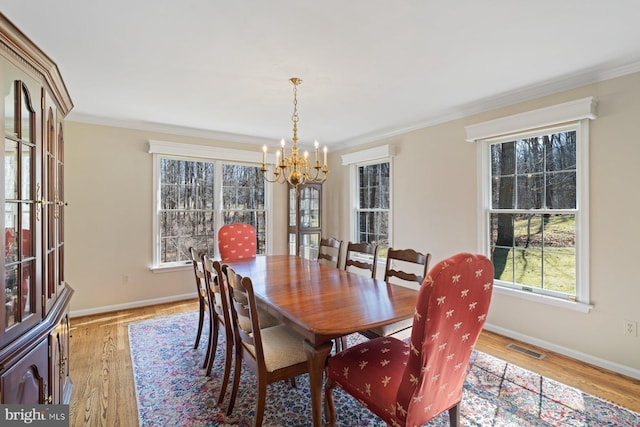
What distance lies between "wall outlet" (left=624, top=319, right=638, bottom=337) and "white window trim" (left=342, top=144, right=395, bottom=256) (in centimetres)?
251

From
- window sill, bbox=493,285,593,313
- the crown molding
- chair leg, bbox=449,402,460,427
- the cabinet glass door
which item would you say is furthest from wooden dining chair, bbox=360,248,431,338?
the crown molding

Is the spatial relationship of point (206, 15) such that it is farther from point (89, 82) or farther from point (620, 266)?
point (620, 266)

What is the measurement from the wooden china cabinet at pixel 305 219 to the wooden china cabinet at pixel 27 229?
349 centimetres

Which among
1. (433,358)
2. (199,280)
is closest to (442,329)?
(433,358)

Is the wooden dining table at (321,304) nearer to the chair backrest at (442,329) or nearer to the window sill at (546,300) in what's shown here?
the chair backrest at (442,329)

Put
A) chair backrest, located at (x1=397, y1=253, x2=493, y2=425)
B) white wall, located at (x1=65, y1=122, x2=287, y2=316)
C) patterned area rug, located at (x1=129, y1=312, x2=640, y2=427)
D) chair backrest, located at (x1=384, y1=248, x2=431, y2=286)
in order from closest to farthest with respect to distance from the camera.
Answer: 1. chair backrest, located at (x1=397, y1=253, x2=493, y2=425)
2. patterned area rug, located at (x1=129, y1=312, x2=640, y2=427)
3. chair backrest, located at (x1=384, y1=248, x2=431, y2=286)
4. white wall, located at (x1=65, y1=122, x2=287, y2=316)

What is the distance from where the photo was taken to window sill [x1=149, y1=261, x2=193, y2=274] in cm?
427

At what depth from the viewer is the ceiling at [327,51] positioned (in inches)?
70.3

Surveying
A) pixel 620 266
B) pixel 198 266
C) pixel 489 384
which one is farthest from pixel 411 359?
pixel 620 266

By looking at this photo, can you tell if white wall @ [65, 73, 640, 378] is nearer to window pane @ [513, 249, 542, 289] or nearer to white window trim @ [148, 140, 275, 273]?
white window trim @ [148, 140, 275, 273]

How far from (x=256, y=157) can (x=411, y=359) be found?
4.20m

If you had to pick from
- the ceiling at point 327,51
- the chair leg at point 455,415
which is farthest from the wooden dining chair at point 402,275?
the ceiling at point 327,51

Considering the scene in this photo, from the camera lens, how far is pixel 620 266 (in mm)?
2525

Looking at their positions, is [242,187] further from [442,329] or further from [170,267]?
[442,329]
